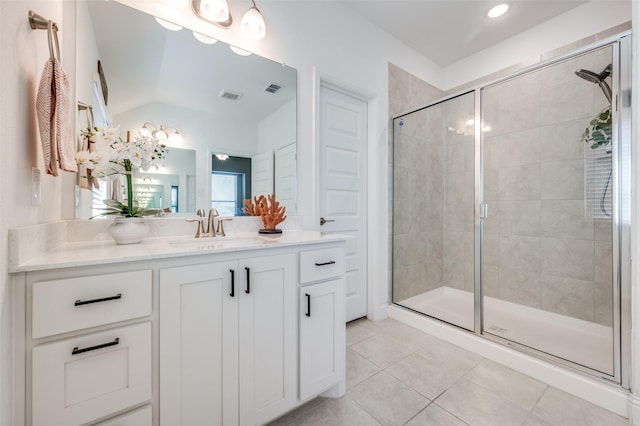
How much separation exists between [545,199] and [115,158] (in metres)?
3.35

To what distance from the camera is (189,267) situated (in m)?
1.03

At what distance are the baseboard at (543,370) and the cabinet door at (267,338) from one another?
1494 mm

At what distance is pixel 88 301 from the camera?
830 millimetres

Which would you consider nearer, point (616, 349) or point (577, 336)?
point (616, 349)

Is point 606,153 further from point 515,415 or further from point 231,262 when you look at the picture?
point 231,262

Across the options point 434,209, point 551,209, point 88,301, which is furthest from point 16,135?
point 551,209

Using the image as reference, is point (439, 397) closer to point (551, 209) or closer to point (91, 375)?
point (91, 375)

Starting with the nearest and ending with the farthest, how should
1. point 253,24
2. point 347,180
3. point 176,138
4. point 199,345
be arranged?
1. point 199,345
2. point 176,138
3. point 253,24
4. point 347,180

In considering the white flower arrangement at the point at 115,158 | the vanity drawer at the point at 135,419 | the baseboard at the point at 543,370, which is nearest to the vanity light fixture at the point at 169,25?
the white flower arrangement at the point at 115,158

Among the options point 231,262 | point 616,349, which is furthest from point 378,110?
point 616,349

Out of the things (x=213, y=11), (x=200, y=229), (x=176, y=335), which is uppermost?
(x=213, y=11)

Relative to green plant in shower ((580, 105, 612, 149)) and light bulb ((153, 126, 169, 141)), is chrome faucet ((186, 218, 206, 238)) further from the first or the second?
green plant in shower ((580, 105, 612, 149))

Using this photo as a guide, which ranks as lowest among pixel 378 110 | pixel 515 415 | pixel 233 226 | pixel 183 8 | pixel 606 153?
pixel 515 415

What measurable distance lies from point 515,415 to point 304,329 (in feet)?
4.01
